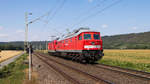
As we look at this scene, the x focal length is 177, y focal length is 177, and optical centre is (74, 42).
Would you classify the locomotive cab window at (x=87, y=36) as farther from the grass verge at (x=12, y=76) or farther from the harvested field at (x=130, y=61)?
the grass verge at (x=12, y=76)

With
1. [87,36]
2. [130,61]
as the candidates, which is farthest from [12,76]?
[130,61]

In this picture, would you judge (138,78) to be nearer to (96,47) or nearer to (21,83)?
(21,83)

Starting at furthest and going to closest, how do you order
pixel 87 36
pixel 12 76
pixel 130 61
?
1. pixel 130 61
2. pixel 87 36
3. pixel 12 76

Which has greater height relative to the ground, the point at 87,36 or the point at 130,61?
the point at 87,36

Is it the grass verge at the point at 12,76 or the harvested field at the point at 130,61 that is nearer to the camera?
the grass verge at the point at 12,76

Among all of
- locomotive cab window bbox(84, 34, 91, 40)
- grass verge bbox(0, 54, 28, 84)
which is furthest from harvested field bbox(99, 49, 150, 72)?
grass verge bbox(0, 54, 28, 84)

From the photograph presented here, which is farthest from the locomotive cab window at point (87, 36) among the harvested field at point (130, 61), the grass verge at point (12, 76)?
the grass verge at point (12, 76)

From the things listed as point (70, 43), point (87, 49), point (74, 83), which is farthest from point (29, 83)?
point (70, 43)

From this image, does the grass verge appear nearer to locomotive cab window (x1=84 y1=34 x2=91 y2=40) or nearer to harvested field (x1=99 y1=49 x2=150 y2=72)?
locomotive cab window (x1=84 y1=34 x2=91 y2=40)

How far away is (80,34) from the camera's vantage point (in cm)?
2183

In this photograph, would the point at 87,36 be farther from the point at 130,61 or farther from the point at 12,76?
the point at 12,76

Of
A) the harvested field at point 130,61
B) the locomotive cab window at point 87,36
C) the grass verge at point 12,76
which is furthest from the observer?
the locomotive cab window at point 87,36

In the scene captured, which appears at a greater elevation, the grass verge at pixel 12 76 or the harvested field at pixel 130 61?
the harvested field at pixel 130 61

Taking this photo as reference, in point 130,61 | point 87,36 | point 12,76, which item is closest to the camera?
point 12,76
